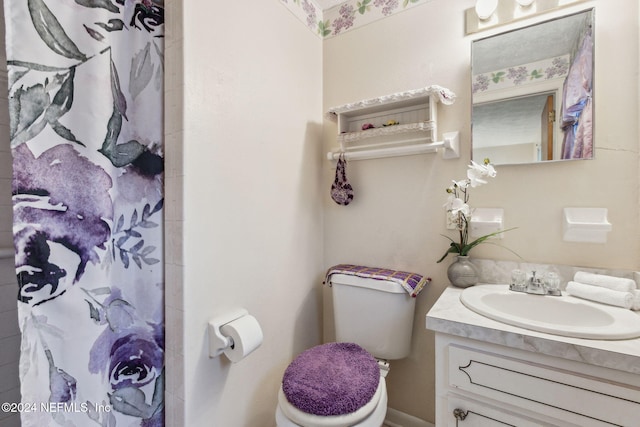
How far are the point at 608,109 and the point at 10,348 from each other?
7.97ft

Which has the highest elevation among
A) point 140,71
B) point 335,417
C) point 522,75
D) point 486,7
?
point 486,7

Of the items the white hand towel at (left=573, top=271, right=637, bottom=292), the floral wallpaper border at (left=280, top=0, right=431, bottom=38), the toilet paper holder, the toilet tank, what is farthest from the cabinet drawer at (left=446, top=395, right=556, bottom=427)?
the floral wallpaper border at (left=280, top=0, right=431, bottom=38)

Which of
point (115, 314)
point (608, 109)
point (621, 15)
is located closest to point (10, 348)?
point (115, 314)

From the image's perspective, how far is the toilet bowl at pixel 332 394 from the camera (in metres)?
0.88

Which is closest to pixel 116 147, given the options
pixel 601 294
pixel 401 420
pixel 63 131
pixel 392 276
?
pixel 63 131

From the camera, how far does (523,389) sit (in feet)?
2.55

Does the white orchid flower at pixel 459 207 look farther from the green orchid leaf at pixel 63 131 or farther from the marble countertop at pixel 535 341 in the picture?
the green orchid leaf at pixel 63 131

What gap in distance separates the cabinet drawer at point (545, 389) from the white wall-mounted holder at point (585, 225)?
557 millimetres

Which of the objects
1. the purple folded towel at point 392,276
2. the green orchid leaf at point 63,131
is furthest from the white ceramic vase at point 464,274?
the green orchid leaf at point 63,131

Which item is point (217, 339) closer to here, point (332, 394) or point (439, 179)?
point (332, 394)

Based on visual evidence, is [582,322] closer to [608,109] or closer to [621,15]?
[608,109]

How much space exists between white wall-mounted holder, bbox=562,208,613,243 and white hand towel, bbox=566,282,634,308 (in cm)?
19

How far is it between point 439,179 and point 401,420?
1.23m

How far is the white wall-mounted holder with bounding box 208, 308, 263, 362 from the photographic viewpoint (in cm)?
97
